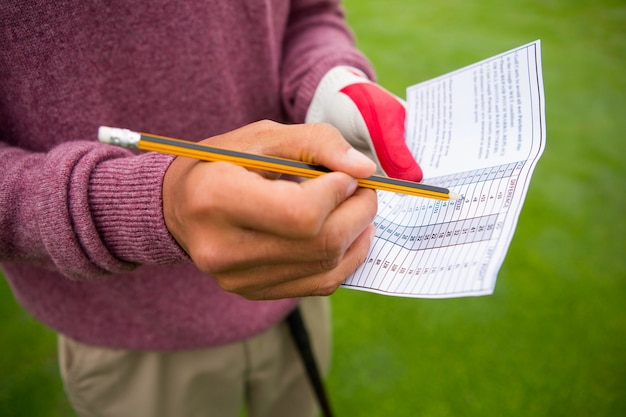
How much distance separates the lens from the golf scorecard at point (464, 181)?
384 millimetres

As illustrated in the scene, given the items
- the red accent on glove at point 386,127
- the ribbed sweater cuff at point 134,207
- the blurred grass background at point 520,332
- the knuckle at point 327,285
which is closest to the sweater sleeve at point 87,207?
the ribbed sweater cuff at point 134,207

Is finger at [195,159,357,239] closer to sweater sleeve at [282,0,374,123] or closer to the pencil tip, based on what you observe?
the pencil tip

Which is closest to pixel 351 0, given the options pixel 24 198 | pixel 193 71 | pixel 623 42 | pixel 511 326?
pixel 623 42

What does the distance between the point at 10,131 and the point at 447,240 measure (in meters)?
0.54

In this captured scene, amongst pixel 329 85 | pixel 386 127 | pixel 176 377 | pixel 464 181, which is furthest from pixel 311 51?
pixel 176 377

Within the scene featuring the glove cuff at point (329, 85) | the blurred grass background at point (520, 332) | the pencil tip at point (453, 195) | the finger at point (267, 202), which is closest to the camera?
the finger at point (267, 202)

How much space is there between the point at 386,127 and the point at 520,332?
46.8 inches

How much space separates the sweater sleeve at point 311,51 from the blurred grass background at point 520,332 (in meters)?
0.97

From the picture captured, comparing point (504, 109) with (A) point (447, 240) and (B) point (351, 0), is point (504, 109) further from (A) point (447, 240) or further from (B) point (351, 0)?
(B) point (351, 0)

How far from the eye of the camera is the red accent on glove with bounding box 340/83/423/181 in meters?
0.50

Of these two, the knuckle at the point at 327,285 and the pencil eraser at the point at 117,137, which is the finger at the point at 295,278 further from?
the pencil eraser at the point at 117,137

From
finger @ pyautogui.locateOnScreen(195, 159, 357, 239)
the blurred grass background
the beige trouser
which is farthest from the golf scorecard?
the blurred grass background

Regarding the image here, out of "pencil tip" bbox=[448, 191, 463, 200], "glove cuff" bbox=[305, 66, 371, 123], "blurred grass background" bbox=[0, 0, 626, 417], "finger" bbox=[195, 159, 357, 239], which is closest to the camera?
"finger" bbox=[195, 159, 357, 239]

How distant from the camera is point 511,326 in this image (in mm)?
1418
